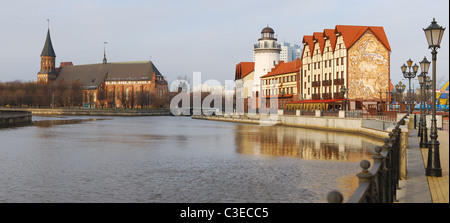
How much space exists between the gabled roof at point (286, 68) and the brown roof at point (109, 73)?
286 feet

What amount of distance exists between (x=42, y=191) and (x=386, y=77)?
59414 mm

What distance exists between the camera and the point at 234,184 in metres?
18.3

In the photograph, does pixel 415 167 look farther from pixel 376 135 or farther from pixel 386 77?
pixel 386 77

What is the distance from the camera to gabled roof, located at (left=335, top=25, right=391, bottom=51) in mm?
64312

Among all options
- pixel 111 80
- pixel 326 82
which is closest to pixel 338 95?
pixel 326 82

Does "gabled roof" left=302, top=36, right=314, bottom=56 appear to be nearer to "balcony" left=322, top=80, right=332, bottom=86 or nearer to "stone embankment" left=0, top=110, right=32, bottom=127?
"balcony" left=322, top=80, right=332, bottom=86

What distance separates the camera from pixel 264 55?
330 ft

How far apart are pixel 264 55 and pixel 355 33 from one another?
36.4 m

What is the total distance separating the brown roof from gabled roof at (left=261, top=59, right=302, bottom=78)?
87.2 metres

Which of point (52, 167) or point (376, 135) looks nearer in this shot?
point (52, 167)

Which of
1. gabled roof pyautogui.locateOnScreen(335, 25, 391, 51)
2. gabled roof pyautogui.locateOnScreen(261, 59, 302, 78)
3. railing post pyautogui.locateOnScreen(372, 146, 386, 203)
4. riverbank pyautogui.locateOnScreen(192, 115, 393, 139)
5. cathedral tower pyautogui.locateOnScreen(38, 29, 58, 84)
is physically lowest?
riverbank pyautogui.locateOnScreen(192, 115, 393, 139)

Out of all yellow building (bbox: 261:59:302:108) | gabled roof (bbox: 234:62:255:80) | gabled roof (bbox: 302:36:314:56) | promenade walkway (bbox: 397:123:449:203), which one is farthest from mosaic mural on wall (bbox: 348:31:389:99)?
promenade walkway (bbox: 397:123:449:203)

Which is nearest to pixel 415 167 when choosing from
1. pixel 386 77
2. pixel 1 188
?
pixel 1 188

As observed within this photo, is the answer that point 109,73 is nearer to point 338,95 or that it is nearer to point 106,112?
point 106,112
